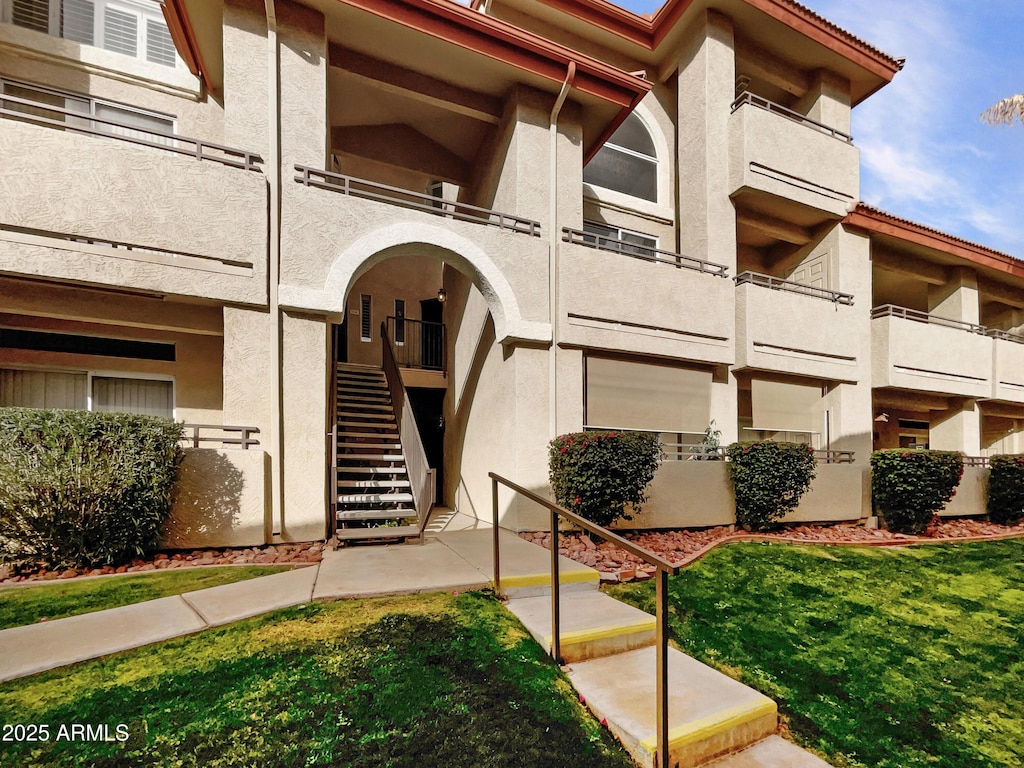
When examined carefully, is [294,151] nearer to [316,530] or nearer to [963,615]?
[316,530]

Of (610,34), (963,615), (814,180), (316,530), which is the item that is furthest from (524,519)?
(610,34)

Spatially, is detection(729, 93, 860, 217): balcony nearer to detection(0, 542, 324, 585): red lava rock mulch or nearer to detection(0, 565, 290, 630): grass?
detection(0, 542, 324, 585): red lava rock mulch

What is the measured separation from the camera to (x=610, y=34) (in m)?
10.9

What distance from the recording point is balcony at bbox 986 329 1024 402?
12672 millimetres

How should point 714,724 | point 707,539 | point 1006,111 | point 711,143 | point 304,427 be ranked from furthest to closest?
point 1006,111
point 711,143
point 707,539
point 304,427
point 714,724

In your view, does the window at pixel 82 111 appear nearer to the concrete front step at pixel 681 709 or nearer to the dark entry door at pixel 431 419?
the dark entry door at pixel 431 419

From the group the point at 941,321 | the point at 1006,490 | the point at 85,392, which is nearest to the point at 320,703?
the point at 85,392

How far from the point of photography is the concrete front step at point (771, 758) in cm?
261

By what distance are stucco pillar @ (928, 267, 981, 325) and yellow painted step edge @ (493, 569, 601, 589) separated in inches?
573

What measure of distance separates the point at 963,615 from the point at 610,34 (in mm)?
12551

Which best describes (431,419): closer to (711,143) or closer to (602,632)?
(602,632)

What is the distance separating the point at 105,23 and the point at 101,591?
952cm

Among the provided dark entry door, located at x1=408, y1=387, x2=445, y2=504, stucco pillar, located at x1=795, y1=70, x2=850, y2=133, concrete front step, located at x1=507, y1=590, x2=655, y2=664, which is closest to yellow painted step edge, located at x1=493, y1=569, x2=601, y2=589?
concrete front step, located at x1=507, y1=590, x2=655, y2=664

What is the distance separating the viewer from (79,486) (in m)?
4.82
